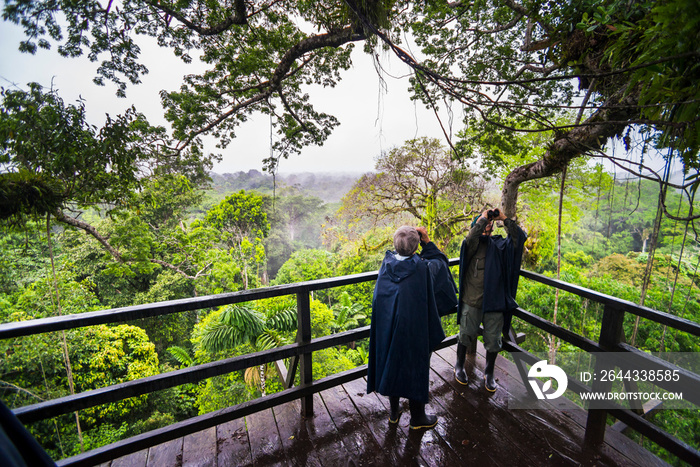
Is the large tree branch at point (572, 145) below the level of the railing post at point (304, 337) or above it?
above

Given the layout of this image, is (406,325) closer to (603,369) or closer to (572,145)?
(603,369)

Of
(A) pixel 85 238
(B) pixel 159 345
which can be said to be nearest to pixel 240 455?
(B) pixel 159 345

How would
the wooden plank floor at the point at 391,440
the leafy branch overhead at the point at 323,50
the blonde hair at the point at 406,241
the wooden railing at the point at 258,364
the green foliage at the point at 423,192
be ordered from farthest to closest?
the green foliage at the point at 423,192 < the leafy branch overhead at the point at 323,50 < the blonde hair at the point at 406,241 < the wooden plank floor at the point at 391,440 < the wooden railing at the point at 258,364

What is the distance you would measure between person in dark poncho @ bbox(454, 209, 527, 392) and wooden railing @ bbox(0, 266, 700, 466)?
1.02 feet

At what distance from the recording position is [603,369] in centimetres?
170

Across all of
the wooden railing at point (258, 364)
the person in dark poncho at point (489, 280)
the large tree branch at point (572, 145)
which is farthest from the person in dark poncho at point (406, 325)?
the large tree branch at point (572, 145)

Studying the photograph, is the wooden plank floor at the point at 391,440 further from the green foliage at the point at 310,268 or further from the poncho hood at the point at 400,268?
the green foliage at the point at 310,268

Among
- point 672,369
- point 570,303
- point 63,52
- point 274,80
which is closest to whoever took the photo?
point 672,369

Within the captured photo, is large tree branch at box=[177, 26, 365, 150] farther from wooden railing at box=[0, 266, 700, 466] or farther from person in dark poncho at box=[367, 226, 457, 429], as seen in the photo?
wooden railing at box=[0, 266, 700, 466]

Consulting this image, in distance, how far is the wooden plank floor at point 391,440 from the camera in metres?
1.65

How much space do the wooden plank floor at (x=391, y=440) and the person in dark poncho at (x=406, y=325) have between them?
222 millimetres

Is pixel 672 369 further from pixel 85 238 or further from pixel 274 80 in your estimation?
pixel 85 238

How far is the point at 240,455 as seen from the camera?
1688 mm

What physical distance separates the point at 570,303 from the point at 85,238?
21.7 m
